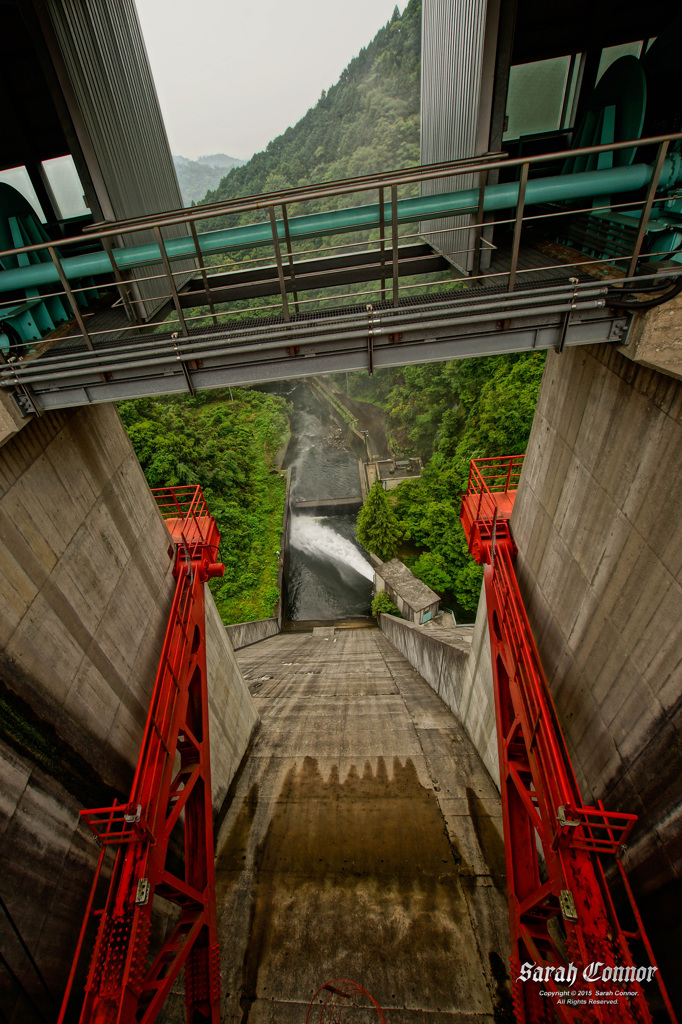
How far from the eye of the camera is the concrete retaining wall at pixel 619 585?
4359 millimetres

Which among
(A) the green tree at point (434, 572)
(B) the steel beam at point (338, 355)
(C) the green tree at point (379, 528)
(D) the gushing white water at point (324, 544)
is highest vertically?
(D) the gushing white water at point (324, 544)

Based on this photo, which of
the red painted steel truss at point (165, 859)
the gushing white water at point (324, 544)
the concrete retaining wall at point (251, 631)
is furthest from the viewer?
the gushing white water at point (324, 544)

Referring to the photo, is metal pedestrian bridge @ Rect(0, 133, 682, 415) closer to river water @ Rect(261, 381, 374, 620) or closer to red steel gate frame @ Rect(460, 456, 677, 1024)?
red steel gate frame @ Rect(460, 456, 677, 1024)

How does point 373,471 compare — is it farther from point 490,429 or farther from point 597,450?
point 597,450

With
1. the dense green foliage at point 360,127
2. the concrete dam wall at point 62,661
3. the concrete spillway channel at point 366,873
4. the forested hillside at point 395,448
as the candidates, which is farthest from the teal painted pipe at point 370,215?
the dense green foliage at point 360,127

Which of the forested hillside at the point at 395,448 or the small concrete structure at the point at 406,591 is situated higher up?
the forested hillside at the point at 395,448

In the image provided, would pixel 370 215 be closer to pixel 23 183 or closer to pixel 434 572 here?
pixel 23 183

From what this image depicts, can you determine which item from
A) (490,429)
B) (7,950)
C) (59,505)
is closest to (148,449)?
(490,429)

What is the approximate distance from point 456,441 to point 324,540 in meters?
9.90

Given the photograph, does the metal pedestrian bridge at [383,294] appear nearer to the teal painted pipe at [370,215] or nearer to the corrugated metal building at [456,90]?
the teal painted pipe at [370,215]

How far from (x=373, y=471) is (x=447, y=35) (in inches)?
921

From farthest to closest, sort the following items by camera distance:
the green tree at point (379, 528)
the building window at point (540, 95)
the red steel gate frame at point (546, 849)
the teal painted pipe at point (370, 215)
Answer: the green tree at point (379, 528) → the building window at point (540, 95) → the teal painted pipe at point (370, 215) → the red steel gate frame at point (546, 849)

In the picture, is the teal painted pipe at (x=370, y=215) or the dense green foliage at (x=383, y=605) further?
the dense green foliage at (x=383, y=605)

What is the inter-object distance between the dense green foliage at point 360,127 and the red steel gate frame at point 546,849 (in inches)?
2143
